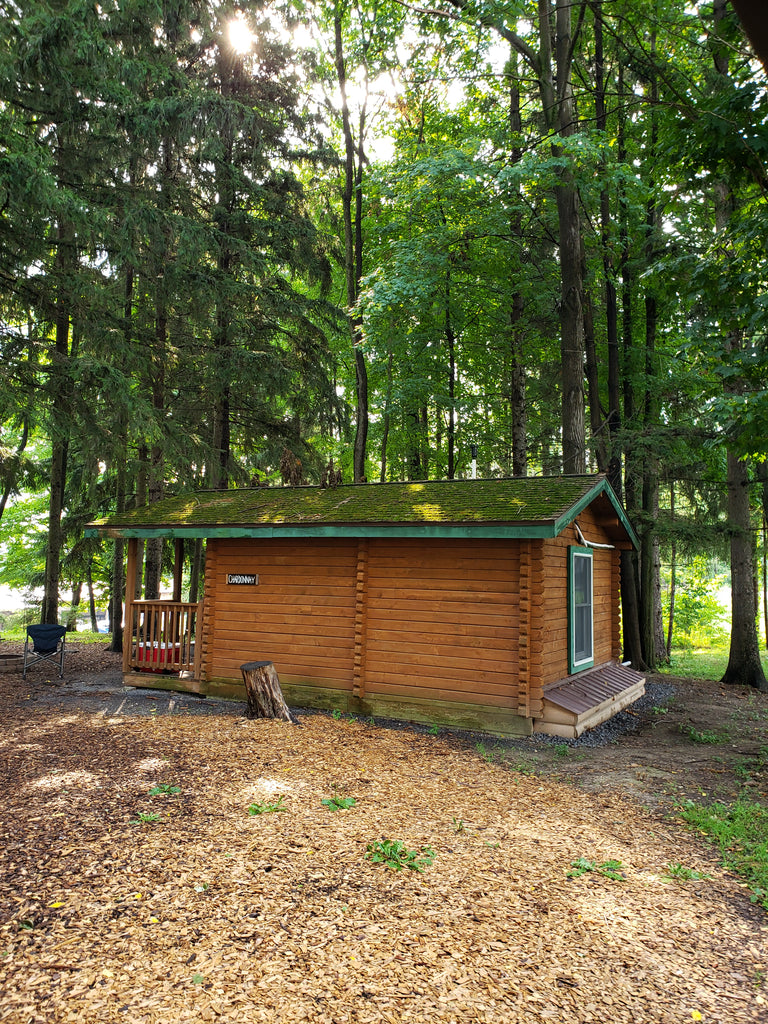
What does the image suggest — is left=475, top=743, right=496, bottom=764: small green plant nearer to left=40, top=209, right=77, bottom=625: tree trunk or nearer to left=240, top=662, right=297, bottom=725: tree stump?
left=240, top=662, right=297, bottom=725: tree stump

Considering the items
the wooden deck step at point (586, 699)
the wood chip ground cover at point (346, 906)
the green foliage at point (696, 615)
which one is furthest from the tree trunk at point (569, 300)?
the green foliage at point (696, 615)

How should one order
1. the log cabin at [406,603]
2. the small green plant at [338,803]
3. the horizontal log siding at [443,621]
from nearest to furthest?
the small green plant at [338,803]
the log cabin at [406,603]
the horizontal log siding at [443,621]

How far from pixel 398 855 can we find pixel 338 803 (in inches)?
42.9

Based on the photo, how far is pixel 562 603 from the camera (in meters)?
9.48

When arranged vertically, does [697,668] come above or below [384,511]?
below

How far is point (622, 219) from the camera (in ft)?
46.8

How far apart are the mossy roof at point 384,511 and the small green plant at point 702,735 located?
335cm

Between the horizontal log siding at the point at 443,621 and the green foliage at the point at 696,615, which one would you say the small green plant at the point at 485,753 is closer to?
the horizontal log siding at the point at 443,621

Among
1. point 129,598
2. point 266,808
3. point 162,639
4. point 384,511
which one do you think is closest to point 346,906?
point 266,808

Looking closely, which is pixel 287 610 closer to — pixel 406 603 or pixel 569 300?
pixel 406 603

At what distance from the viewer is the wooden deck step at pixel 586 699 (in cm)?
824

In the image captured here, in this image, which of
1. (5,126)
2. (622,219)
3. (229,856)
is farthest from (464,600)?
(622,219)

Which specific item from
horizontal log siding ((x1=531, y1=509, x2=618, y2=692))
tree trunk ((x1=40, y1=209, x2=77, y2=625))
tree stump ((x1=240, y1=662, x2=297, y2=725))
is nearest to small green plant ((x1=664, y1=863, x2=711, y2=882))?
horizontal log siding ((x1=531, y1=509, x2=618, y2=692))

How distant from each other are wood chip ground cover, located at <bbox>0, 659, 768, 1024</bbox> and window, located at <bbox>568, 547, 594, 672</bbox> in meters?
3.47
